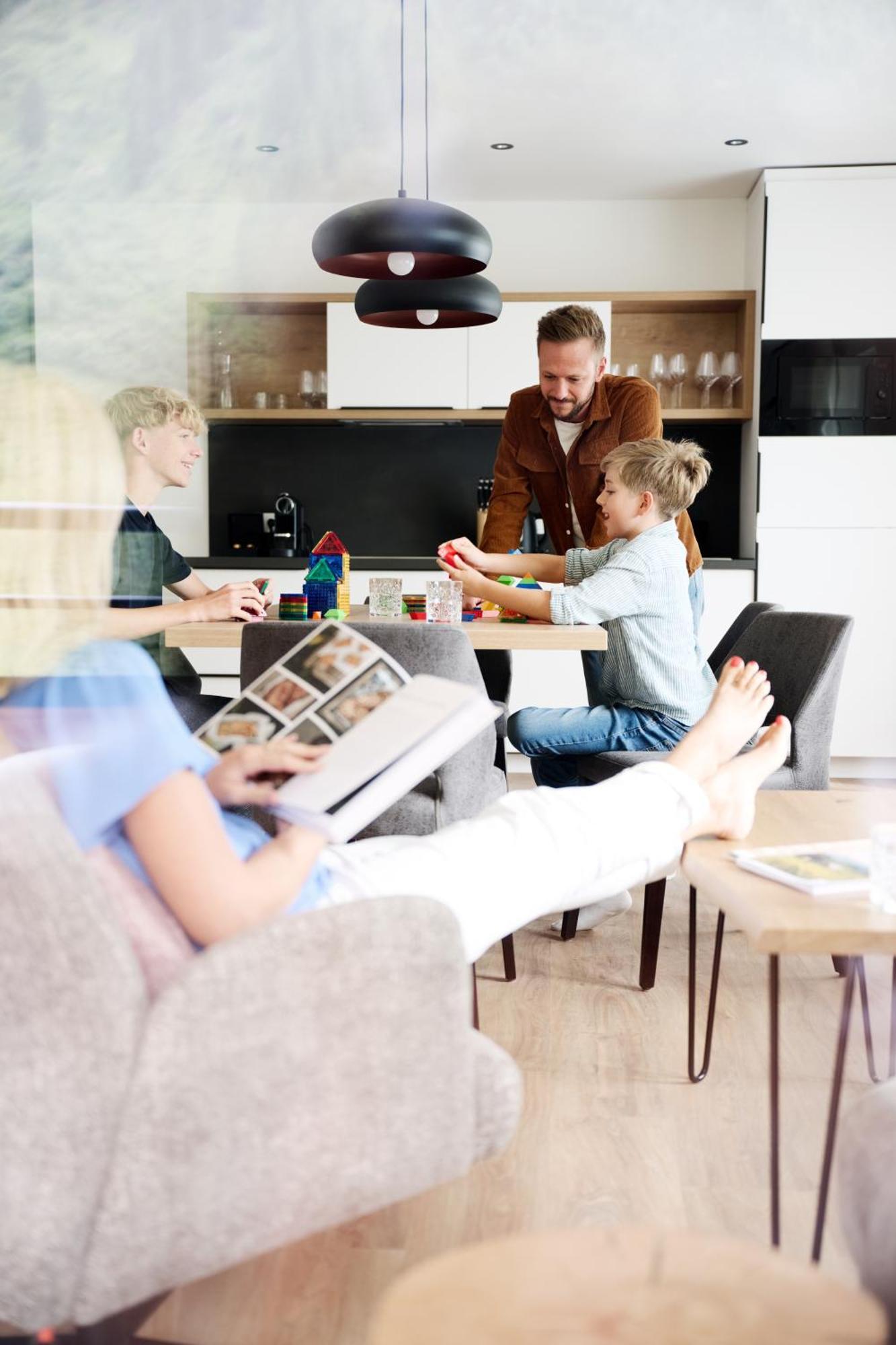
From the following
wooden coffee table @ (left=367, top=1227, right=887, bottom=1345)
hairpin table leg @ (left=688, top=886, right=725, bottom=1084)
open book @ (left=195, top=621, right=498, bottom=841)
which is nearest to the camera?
wooden coffee table @ (left=367, top=1227, right=887, bottom=1345)

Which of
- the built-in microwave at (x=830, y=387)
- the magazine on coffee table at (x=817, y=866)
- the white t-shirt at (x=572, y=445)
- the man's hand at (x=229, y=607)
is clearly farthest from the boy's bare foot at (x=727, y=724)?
the built-in microwave at (x=830, y=387)

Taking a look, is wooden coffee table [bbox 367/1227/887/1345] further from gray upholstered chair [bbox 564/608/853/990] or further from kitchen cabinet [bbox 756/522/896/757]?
kitchen cabinet [bbox 756/522/896/757]

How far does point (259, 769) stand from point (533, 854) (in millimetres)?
324

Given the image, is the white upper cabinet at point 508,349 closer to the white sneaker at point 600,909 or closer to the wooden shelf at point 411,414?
the wooden shelf at point 411,414

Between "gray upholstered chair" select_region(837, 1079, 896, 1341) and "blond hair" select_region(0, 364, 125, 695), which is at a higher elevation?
"blond hair" select_region(0, 364, 125, 695)

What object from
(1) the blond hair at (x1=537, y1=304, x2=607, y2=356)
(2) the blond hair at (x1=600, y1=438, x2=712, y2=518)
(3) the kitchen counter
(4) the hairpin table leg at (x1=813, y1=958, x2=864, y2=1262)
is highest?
(1) the blond hair at (x1=537, y1=304, x2=607, y2=356)

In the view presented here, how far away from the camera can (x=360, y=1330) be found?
1.17 m

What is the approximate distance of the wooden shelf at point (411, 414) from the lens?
4.58 m

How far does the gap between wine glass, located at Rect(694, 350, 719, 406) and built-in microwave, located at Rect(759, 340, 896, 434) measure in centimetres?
23

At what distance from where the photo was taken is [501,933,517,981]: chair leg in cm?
215

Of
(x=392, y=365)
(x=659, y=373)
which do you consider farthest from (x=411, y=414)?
(x=659, y=373)

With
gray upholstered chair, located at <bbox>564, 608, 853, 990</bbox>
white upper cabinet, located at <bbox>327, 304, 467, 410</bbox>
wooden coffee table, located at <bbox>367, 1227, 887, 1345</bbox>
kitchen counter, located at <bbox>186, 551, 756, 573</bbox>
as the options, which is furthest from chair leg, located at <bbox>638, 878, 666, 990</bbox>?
white upper cabinet, located at <bbox>327, 304, 467, 410</bbox>

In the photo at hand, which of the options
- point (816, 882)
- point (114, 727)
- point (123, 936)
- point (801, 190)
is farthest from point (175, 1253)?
point (801, 190)

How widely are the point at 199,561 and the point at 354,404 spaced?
0.89 meters
